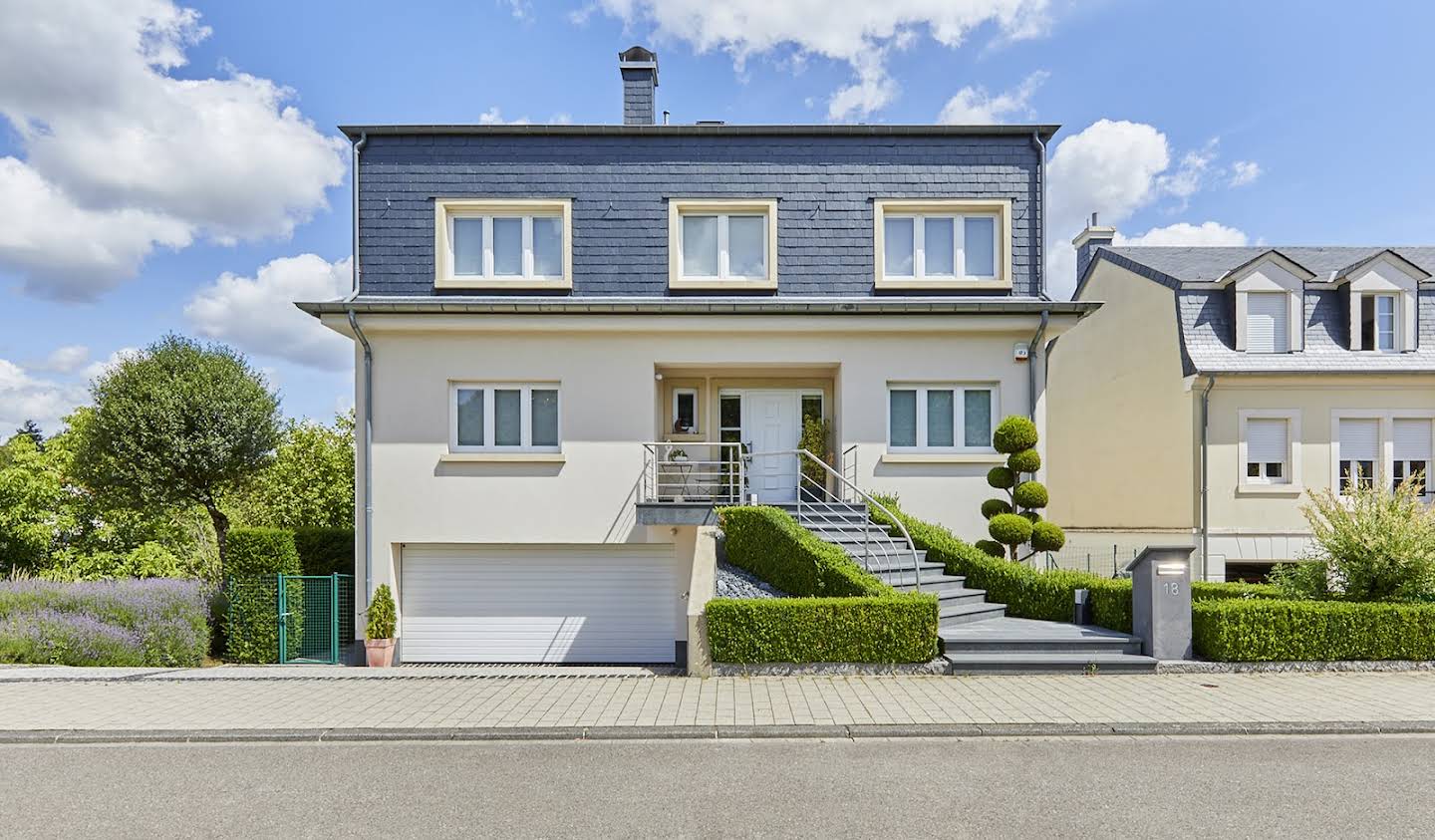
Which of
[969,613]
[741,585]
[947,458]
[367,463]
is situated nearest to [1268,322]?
[947,458]

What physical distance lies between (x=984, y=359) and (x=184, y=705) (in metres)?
12.3

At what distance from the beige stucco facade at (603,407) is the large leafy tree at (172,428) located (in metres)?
3.84

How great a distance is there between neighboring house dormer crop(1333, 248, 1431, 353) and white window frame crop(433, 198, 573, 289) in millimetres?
17163

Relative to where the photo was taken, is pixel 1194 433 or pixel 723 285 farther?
pixel 1194 433

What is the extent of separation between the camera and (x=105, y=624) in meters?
11.1

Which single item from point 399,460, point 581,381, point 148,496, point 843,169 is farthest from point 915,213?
point 148,496

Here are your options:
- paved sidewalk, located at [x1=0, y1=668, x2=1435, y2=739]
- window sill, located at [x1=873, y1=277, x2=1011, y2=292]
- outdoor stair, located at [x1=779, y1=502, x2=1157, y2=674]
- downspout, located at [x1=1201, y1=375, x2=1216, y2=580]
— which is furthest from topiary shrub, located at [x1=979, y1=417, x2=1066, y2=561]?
downspout, located at [x1=1201, y1=375, x2=1216, y2=580]

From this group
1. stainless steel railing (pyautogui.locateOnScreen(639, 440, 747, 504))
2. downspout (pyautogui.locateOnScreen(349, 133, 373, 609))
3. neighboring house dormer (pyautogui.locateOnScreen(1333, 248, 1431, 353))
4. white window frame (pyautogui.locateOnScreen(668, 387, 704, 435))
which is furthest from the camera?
neighboring house dormer (pyautogui.locateOnScreen(1333, 248, 1431, 353))

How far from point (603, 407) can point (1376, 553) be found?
11011 millimetres

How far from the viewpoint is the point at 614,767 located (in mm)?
5973

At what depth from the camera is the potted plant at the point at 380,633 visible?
1270 centimetres

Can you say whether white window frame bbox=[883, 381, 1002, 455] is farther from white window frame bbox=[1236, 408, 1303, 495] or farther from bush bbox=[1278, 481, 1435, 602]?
white window frame bbox=[1236, 408, 1303, 495]

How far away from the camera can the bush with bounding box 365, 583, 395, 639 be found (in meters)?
12.8

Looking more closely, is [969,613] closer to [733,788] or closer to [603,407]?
[733,788]
